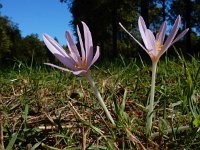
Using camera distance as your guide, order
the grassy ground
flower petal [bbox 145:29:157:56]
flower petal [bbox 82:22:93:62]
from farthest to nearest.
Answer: the grassy ground → flower petal [bbox 145:29:157:56] → flower petal [bbox 82:22:93:62]

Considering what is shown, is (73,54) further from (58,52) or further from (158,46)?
(158,46)

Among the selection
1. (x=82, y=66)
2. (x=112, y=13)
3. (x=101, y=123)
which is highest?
(x=112, y=13)

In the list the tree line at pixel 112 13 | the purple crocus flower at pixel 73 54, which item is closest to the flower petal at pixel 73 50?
the purple crocus flower at pixel 73 54

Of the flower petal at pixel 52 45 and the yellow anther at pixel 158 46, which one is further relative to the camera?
the yellow anther at pixel 158 46

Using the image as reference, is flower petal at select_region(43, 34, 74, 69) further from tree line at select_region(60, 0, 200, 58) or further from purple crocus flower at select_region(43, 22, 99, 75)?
tree line at select_region(60, 0, 200, 58)

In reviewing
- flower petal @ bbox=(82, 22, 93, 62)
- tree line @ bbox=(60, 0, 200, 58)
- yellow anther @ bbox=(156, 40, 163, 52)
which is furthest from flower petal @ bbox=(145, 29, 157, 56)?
tree line @ bbox=(60, 0, 200, 58)

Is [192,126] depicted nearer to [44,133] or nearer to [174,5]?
[44,133]

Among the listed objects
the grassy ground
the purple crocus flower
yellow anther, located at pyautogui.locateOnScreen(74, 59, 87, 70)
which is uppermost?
the purple crocus flower

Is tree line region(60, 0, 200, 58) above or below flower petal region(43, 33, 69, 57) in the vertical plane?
above

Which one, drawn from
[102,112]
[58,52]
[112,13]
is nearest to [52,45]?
[58,52]

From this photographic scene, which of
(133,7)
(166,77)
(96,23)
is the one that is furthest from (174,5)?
(166,77)

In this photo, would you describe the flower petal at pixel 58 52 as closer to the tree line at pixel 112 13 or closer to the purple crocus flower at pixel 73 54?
the purple crocus flower at pixel 73 54
